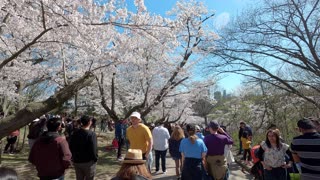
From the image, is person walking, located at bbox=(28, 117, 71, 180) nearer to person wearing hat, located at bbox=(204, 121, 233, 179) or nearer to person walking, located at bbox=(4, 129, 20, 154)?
person wearing hat, located at bbox=(204, 121, 233, 179)

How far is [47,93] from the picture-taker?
25.1 meters

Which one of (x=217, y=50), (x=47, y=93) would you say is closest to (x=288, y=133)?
(x=217, y=50)

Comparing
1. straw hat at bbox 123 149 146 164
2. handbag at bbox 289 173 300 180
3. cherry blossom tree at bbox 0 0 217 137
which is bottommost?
handbag at bbox 289 173 300 180

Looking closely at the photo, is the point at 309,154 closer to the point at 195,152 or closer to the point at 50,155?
the point at 195,152

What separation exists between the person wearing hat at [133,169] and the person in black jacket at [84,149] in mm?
2780

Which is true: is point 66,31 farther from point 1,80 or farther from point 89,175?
point 1,80

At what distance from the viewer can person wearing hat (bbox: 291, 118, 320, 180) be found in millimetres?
3744

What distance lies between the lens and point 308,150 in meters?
3.80

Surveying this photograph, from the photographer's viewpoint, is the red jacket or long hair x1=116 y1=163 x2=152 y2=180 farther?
the red jacket

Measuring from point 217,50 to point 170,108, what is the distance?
646 inches

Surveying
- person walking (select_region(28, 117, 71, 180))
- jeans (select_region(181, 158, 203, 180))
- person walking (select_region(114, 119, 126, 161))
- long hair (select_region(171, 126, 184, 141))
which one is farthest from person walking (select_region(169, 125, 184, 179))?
person walking (select_region(28, 117, 71, 180))

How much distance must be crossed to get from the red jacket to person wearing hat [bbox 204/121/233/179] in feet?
8.73

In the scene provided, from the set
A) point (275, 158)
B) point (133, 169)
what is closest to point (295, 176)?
point (275, 158)

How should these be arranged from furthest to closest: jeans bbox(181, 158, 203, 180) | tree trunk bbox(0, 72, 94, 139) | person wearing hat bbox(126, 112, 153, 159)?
person wearing hat bbox(126, 112, 153, 159)
jeans bbox(181, 158, 203, 180)
tree trunk bbox(0, 72, 94, 139)
